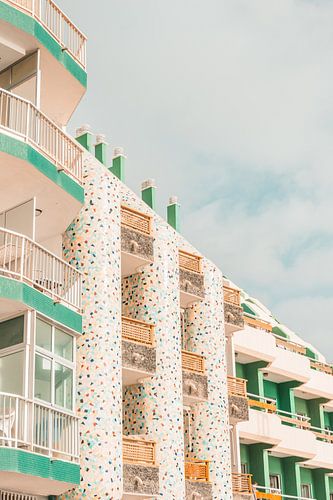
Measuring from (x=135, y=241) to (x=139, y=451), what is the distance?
21.5ft

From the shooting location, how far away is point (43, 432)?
73.1 ft

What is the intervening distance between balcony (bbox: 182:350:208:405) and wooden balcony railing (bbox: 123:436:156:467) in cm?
371

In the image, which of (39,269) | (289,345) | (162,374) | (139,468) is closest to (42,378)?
(39,269)

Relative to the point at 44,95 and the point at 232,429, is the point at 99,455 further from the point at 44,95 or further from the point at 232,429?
the point at 232,429

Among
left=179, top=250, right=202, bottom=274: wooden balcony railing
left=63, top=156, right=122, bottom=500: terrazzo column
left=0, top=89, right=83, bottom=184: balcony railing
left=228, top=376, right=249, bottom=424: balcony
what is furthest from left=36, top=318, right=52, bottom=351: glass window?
left=228, top=376, right=249, bottom=424: balcony

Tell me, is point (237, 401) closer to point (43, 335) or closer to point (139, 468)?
point (139, 468)

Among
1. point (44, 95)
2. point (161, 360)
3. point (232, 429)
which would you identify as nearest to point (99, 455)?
point (161, 360)

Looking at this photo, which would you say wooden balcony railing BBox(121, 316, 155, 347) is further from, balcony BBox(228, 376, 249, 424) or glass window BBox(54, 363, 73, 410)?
balcony BBox(228, 376, 249, 424)

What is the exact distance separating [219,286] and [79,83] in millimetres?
11312

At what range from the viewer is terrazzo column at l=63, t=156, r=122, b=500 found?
25188 millimetres

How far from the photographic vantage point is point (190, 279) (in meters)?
33.9

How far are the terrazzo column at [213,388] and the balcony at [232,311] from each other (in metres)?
1.63

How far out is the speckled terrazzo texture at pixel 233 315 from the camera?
37.0 metres

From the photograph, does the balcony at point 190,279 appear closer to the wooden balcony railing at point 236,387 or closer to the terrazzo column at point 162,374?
the terrazzo column at point 162,374
